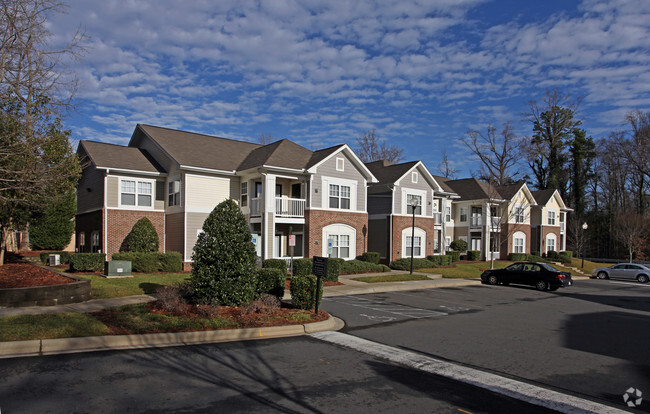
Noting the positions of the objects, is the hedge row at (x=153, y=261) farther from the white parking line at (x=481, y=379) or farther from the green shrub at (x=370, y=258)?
the white parking line at (x=481, y=379)

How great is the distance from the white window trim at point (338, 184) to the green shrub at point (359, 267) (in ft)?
11.8

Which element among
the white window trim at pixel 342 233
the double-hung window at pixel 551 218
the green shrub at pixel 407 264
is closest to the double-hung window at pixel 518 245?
the double-hung window at pixel 551 218

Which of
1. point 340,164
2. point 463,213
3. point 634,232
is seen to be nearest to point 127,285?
point 340,164

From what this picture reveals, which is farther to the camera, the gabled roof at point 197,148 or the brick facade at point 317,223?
the brick facade at point 317,223

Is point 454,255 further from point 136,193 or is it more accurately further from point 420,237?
point 136,193

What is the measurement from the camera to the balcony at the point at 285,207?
25953 millimetres

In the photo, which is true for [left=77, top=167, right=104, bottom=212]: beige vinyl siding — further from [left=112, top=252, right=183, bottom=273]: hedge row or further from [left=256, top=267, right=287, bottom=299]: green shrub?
[left=256, top=267, right=287, bottom=299]: green shrub

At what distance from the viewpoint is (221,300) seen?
12320mm

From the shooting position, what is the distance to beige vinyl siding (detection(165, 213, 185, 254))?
25.3 m

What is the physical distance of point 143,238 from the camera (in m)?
24.0

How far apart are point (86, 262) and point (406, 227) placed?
20.9 m

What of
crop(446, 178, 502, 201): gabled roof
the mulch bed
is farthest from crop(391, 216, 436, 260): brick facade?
the mulch bed

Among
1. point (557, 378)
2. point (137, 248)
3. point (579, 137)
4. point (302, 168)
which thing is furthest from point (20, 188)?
point (579, 137)

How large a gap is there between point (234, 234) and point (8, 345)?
5.71 m
